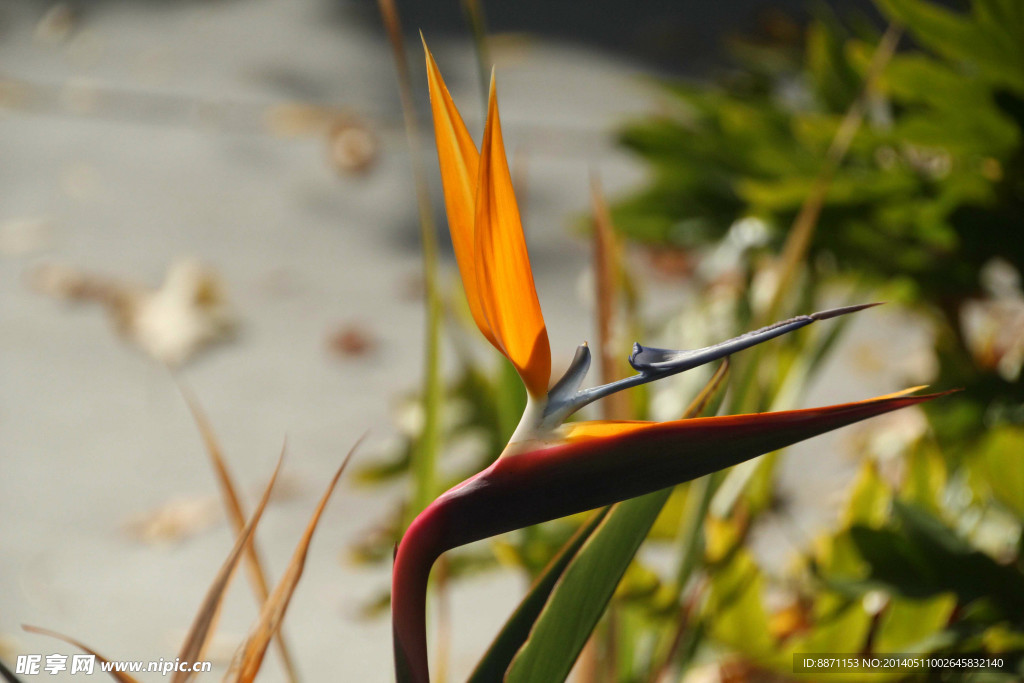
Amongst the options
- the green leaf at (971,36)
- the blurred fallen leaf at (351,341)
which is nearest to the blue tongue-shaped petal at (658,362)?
the green leaf at (971,36)

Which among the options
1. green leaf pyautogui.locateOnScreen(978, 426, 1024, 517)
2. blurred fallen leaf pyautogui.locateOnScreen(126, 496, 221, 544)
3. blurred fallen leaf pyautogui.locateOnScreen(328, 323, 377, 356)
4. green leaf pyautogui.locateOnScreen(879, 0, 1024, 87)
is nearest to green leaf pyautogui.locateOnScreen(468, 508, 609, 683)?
green leaf pyautogui.locateOnScreen(978, 426, 1024, 517)

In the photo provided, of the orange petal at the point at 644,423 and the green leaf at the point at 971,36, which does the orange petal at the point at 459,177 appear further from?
the green leaf at the point at 971,36

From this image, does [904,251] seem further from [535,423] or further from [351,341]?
[351,341]

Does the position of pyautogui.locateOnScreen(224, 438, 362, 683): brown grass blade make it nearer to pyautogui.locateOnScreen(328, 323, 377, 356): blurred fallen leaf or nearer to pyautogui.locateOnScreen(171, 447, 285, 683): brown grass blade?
pyautogui.locateOnScreen(171, 447, 285, 683): brown grass blade

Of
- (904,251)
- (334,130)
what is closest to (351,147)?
(334,130)

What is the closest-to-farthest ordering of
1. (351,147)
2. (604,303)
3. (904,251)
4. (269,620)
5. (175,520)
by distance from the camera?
1. (269,620)
2. (604,303)
3. (904,251)
4. (175,520)
5. (351,147)

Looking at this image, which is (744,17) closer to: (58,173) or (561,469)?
(58,173)

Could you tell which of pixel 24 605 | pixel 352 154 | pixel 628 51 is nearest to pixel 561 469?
pixel 24 605
